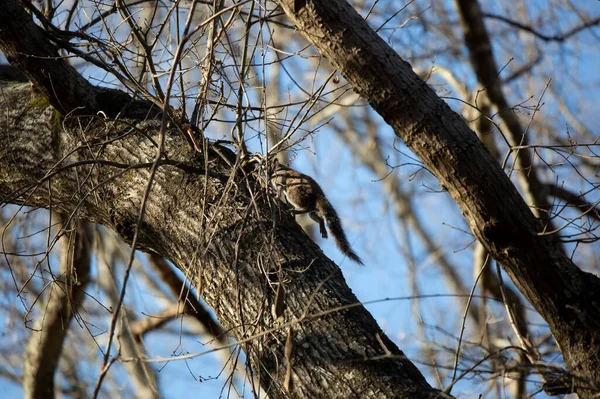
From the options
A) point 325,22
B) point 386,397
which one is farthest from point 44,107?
point 386,397

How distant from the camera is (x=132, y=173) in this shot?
9.74 feet

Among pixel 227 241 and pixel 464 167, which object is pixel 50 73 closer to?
pixel 227 241

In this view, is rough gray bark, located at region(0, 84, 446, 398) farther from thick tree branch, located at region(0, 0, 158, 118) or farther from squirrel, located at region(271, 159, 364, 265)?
squirrel, located at region(271, 159, 364, 265)

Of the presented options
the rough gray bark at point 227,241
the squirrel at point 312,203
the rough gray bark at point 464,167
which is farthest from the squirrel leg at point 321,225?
the rough gray bark at point 464,167

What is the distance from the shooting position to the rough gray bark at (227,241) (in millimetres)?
2359

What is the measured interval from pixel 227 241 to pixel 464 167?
97 cm

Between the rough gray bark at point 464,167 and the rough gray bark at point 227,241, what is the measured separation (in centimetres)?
56

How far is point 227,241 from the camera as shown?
2.66 metres

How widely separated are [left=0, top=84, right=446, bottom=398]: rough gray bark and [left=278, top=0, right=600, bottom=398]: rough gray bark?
0.56 metres

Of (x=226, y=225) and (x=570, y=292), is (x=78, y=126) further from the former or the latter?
(x=570, y=292)

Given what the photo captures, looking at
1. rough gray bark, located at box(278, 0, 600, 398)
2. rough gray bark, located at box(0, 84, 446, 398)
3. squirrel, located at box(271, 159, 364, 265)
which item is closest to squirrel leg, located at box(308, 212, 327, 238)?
squirrel, located at box(271, 159, 364, 265)

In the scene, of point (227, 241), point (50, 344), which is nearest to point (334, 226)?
point (227, 241)

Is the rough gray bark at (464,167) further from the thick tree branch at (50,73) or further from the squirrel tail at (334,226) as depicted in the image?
the squirrel tail at (334,226)

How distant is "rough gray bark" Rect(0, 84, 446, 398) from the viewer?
7.74ft
